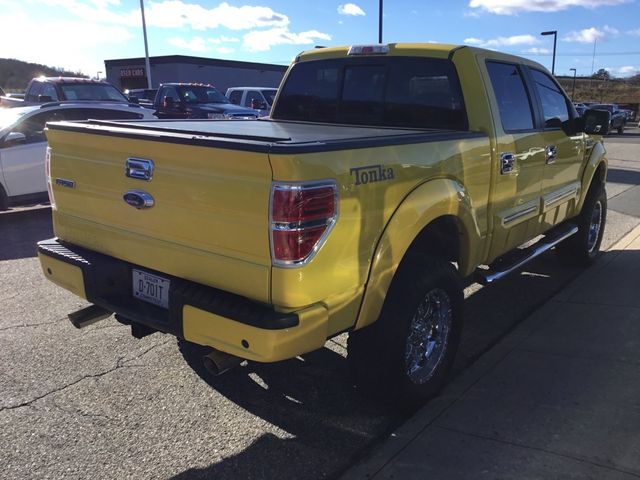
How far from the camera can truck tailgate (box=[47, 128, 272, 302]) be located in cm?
249

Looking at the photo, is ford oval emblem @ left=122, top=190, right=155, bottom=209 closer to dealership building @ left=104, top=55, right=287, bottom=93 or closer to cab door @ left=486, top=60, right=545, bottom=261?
cab door @ left=486, top=60, right=545, bottom=261

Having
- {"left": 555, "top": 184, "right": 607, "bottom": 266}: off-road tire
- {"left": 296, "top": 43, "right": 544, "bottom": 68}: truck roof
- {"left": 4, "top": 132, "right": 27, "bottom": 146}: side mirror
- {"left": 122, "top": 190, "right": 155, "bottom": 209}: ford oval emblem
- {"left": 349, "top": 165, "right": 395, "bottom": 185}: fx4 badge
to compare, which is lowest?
{"left": 555, "top": 184, "right": 607, "bottom": 266}: off-road tire

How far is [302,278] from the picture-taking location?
2453mm

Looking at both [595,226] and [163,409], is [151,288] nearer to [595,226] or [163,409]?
[163,409]

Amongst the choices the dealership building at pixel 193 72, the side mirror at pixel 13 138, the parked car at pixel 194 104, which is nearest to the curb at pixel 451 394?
the side mirror at pixel 13 138

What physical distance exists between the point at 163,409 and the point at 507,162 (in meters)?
2.76

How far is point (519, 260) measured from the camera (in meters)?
4.45

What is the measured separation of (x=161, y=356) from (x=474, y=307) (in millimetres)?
2694

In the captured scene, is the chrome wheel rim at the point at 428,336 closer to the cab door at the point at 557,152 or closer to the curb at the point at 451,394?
the curb at the point at 451,394

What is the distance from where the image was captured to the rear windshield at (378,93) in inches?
156

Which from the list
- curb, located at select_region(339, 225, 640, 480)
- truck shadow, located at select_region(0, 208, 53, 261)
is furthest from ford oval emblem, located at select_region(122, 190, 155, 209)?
truck shadow, located at select_region(0, 208, 53, 261)

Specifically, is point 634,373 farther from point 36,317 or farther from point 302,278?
point 36,317

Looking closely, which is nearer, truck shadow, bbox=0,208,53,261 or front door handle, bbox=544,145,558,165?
front door handle, bbox=544,145,558,165

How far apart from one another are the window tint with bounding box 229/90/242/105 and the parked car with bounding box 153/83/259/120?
278 centimetres
